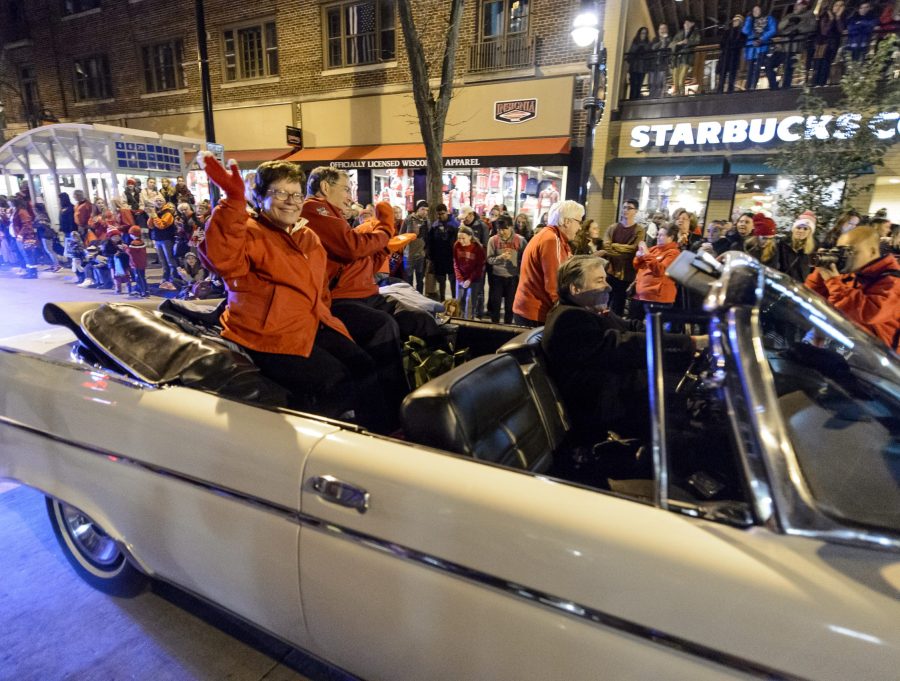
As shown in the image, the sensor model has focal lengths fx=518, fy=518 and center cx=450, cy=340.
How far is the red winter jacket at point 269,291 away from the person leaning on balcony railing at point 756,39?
489 inches

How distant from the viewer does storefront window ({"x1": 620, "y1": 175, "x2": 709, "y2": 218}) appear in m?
12.1

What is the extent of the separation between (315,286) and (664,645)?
2.02m

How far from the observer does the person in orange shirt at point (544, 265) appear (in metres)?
4.45

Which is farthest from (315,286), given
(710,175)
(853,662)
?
(710,175)

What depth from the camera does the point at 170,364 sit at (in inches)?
84.4

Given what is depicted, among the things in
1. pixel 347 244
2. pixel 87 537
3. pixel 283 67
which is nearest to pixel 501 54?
pixel 283 67

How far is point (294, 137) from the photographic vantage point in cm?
1641

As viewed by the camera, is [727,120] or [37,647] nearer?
[37,647]

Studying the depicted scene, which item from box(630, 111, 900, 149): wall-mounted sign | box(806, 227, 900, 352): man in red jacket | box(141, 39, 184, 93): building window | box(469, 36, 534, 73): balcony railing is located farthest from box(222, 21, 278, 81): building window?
box(806, 227, 900, 352): man in red jacket

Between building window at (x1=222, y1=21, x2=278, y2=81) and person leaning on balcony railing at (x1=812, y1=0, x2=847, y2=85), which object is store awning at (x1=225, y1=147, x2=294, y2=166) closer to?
building window at (x1=222, y1=21, x2=278, y2=81)

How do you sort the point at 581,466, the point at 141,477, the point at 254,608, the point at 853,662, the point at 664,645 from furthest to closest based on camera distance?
the point at 581,466 → the point at 141,477 → the point at 254,608 → the point at 664,645 → the point at 853,662

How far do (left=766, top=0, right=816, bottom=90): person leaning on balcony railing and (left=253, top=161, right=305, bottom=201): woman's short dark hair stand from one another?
1211cm

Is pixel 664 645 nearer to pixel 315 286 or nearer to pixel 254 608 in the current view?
pixel 254 608

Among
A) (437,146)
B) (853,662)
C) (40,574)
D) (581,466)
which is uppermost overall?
(437,146)
